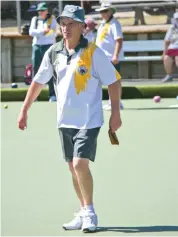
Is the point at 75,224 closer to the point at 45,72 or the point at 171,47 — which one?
the point at 45,72

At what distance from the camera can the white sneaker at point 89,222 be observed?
536cm

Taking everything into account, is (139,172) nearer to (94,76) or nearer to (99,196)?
(99,196)

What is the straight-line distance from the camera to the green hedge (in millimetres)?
14172

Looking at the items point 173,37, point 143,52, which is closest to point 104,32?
point 173,37

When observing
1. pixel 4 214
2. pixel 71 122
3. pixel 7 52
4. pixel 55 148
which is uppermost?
pixel 71 122

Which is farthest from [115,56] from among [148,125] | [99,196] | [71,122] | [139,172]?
[71,122]

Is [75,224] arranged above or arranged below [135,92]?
above

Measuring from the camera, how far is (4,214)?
19.1ft

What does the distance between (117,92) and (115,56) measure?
5850 mm

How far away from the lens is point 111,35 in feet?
37.8

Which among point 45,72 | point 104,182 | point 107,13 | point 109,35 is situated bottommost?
point 104,182

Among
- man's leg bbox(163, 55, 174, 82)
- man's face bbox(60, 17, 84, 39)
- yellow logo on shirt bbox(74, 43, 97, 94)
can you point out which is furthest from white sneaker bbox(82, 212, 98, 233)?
man's leg bbox(163, 55, 174, 82)

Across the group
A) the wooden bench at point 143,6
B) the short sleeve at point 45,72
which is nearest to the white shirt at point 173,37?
the wooden bench at point 143,6

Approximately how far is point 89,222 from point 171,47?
984 centimetres
